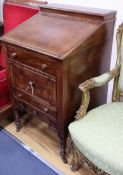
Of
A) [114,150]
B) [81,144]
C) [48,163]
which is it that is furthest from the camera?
[48,163]

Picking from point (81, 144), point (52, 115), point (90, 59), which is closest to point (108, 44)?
point (90, 59)

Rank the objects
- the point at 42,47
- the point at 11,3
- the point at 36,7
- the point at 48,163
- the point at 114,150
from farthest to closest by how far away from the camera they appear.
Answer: the point at 11,3 → the point at 36,7 → the point at 48,163 → the point at 42,47 → the point at 114,150

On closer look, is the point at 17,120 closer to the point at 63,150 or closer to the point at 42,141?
the point at 42,141

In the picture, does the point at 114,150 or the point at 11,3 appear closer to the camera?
the point at 114,150

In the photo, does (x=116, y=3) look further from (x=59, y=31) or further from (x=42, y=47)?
(x=42, y=47)

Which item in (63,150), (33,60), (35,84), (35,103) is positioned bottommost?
(63,150)

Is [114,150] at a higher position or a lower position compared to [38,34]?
lower

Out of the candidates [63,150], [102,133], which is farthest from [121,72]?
[63,150]

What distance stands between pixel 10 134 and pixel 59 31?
1.01 metres

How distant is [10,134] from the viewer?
6.13ft

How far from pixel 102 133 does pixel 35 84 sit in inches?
22.0

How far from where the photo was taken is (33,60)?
1.37 metres

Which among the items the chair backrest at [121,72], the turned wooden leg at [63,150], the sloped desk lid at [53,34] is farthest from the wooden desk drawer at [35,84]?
the chair backrest at [121,72]

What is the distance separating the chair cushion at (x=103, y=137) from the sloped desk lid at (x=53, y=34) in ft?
1.32
